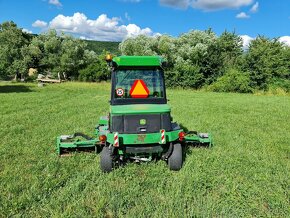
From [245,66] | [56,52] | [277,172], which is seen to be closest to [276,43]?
[245,66]

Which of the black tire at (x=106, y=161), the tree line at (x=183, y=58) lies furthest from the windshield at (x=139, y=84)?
the tree line at (x=183, y=58)

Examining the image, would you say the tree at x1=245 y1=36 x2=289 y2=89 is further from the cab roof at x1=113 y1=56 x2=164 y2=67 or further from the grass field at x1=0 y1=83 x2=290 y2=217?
the cab roof at x1=113 y1=56 x2=164 y2=67

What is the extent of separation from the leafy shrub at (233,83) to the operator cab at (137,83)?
24.7 m

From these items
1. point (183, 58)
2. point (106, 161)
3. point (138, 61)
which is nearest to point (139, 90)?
point (138, 61)

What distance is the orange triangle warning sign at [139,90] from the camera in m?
Answer: 6.49

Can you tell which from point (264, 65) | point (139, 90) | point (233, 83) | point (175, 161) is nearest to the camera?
point (175, 161)

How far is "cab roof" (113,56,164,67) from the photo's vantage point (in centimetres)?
635

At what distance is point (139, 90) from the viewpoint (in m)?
6.51

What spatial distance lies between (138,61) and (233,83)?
2518cm

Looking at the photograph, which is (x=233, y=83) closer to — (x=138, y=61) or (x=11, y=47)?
(x=138, y=61)

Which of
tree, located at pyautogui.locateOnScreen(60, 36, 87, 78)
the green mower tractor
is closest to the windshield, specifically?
the green mower tractor

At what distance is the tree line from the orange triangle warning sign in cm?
2395

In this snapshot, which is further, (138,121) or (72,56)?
(72,56)

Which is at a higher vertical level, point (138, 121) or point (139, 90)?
point (139, 90)
